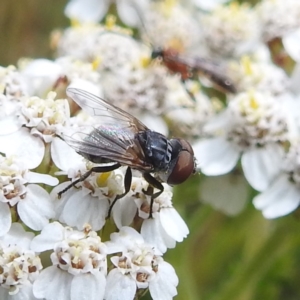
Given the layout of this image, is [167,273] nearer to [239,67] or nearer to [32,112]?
[32,112]

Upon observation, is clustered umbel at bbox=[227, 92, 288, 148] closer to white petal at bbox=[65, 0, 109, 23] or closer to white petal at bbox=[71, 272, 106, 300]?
white petal at bbox=[71, 272, 106, 300]

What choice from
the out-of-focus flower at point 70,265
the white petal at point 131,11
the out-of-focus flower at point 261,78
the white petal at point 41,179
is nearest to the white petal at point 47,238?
the out-of-focus flower at point 70,265

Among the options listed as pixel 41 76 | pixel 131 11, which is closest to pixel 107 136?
pixel 41 76

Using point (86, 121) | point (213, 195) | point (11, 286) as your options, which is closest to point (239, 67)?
point (213, 195)

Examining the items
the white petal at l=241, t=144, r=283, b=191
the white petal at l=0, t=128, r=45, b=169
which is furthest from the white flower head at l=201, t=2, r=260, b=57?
the white petal at l=0, t=128, r=45, b=169

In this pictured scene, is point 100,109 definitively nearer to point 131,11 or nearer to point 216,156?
point 216,156

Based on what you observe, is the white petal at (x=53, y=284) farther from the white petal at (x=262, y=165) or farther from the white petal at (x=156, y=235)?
the white petal at (x=262, y=165)
